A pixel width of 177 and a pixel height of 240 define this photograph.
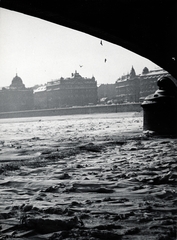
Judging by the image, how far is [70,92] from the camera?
7644 centimetres

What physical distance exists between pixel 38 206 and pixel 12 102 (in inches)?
2960

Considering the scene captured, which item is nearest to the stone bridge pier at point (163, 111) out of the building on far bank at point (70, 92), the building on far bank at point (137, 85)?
the building on far bank at point (137, 85)

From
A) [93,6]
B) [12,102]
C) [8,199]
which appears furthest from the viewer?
[12,102]

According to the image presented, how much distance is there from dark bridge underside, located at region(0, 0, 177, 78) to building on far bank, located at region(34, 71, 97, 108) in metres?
73.3

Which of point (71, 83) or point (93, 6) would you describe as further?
point (71, 83)

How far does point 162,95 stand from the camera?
7.56 meters

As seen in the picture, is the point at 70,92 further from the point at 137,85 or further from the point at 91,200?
the point at 91,200

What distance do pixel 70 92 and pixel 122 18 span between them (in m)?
74.9

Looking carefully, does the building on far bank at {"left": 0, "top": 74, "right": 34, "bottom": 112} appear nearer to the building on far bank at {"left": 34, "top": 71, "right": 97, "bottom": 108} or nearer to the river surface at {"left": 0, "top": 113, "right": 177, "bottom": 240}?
the building on far bank at {"left": 34, "top": 71, "right": 97, "bottom": 108}

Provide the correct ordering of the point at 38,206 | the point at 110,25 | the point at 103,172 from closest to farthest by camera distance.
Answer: the point at 110,25 → the point at 38,206 → the point at 103,172

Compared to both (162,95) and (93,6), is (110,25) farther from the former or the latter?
(162,95)

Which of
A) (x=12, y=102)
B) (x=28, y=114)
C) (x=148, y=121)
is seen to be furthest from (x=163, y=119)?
(x=12, y=102)

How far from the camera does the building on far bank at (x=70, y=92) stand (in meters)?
76.1

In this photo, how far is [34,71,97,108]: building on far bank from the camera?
76125mm
